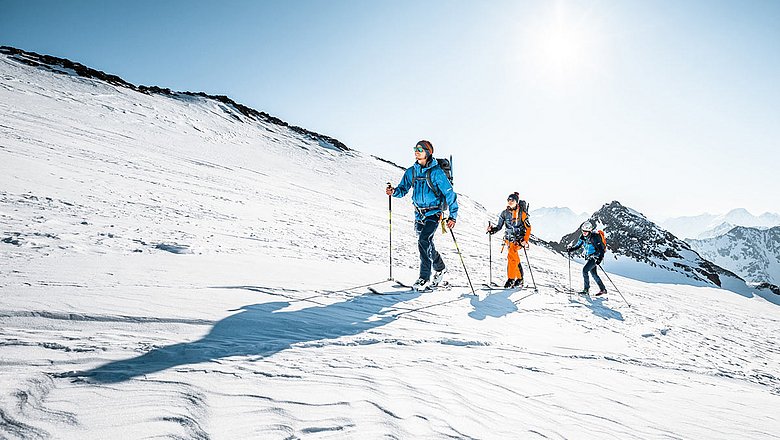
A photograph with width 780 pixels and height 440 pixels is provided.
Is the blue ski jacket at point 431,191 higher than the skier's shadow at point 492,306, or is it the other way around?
the blue ski jacket at point 431,191

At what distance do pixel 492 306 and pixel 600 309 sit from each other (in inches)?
122

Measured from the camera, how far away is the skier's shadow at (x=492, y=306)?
5820 millimetres

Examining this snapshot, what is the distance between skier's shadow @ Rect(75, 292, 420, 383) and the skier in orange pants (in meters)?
4.84

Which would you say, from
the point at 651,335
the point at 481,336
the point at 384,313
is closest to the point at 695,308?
the point at 651,335

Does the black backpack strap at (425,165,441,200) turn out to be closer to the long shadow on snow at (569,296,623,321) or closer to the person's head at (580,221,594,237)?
the long shadow on snow at (569,296,623,321)

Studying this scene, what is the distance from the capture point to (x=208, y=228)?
8062 millimetres

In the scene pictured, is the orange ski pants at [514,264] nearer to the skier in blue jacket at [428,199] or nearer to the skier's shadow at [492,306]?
the skier's shadow at [492,306]

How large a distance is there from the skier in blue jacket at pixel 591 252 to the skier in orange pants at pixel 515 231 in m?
1.98

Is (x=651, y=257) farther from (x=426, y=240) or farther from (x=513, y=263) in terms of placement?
(x=426, y=240)

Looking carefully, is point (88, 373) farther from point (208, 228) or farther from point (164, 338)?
point (208, 228)

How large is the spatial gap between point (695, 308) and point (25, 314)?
14.3 meters

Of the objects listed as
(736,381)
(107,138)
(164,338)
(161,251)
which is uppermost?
(107,138)

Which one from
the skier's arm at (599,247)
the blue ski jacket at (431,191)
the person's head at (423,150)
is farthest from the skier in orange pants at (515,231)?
the person's head at (423,150)

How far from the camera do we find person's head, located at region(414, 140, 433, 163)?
6656 millimetres
